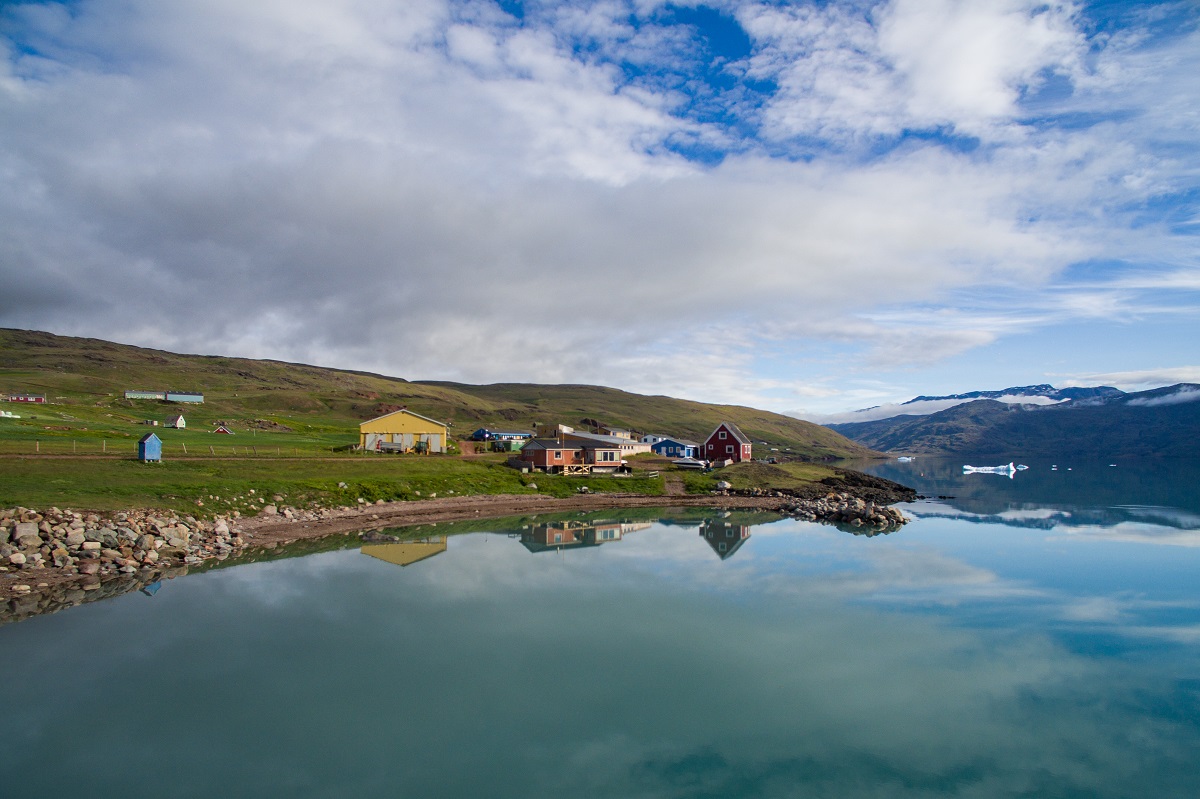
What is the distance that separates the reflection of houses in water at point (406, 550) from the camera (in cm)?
3102

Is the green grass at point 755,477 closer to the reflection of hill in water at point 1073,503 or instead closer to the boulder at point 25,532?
the reflection of hill in water at point 1073,503

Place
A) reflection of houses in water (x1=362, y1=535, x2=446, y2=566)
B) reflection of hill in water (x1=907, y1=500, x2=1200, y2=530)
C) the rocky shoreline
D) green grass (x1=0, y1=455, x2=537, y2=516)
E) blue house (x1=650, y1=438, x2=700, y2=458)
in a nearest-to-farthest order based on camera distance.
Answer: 1. the rocky shoreline
2. green grass (x1=0, y1=455, x2=537, y2=516)
3. reflection of houses in water (x1=362, y1=535, x2=446, y2=566)
4. reflection of hill in water (x1=907, y1=500, x2=1200, y2=530)
5. blue house (x1=650, y1=438, x2=700, y2=458)

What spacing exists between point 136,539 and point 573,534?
2288 centimetres

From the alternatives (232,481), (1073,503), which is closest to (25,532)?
(232,481)

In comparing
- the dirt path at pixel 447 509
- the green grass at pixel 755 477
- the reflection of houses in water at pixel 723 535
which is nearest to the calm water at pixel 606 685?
the dirt path at pixel 447 509

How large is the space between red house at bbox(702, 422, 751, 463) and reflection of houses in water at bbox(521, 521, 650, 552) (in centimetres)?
3566

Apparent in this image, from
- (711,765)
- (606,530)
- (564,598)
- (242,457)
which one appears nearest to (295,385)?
(242,457)

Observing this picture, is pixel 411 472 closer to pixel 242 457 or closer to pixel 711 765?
pixel 242 457

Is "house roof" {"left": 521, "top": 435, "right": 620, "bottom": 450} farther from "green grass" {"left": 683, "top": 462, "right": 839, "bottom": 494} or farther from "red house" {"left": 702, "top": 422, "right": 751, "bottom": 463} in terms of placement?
"red house" {"left": 702, "top": 422, "right": 751, "bottom": 463}

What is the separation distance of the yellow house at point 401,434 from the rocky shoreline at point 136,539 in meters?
19.1

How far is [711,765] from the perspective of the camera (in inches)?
510

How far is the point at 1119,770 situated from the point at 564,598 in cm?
1697

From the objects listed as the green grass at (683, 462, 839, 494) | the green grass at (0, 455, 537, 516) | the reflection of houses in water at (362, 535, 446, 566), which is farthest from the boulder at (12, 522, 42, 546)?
the green grass at (683, 462, 839, 494)

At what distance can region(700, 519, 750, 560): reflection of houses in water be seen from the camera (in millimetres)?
36281
